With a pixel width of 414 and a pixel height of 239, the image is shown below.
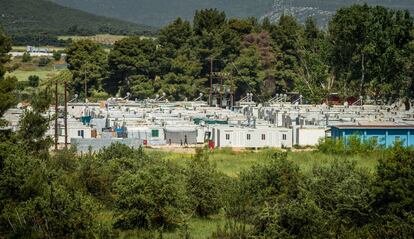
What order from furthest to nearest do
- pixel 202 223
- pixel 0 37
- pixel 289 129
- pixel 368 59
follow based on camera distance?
pixel 368 59 → pixel 289 129 → pixel 0 37 → pixel 202 223

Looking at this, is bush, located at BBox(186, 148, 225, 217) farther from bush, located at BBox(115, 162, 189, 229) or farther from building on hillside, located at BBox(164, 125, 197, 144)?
building on hillside, located at BBox(164, 125, 197, 144)

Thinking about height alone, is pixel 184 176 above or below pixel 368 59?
below

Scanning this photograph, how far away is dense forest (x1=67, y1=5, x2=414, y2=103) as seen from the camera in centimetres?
5831

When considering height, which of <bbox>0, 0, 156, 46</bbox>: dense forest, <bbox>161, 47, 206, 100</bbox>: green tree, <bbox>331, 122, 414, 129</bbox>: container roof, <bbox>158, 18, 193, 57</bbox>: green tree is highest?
<bbox>0, 0, 156, 46</bbox>: dense forest

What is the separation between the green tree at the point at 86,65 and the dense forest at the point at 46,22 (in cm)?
6749

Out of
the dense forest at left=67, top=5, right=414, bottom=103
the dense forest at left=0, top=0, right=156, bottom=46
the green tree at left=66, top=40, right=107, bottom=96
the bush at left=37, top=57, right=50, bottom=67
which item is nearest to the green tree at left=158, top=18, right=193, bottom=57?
the dense forest at left=67, top=5, right=414, bottom=103

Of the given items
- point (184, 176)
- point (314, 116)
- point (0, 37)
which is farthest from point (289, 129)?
point (184, 176)

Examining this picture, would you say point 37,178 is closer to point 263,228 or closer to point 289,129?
point 263,228

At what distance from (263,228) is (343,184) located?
9.19 ft

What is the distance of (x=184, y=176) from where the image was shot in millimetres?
24391

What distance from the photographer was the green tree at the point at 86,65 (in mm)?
66062

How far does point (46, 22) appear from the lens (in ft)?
549

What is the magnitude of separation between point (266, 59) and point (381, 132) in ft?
88.1

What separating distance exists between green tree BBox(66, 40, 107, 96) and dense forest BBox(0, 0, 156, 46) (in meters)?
67.5
